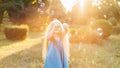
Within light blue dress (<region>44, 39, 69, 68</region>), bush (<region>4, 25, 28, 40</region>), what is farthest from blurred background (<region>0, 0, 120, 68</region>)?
light blue dress (<region>44, 39, 69, 68</region>)

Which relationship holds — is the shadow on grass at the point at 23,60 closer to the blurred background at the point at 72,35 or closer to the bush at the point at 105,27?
the blurred background at the point at 72,35

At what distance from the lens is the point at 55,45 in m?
5.11

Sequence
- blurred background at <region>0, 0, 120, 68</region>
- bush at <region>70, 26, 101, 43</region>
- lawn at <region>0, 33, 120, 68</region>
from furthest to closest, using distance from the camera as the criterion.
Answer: bush at <region>70, 26, 101, 43</region> → blurred background at <region>0, 0, 120, 68</region> → lawn at <region>0, 33, 120, 68</region>

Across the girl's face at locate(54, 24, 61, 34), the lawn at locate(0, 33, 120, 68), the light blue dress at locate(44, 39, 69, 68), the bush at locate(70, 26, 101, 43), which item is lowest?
the lawn at locate(0, 33, 120, 68)

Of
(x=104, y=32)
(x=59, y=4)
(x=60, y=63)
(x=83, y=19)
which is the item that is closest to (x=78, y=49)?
(x=104, y=32)

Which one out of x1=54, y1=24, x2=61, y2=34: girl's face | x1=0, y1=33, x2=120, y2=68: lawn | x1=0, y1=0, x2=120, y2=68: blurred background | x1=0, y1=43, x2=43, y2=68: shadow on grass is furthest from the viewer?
x1=0, y1=0, x2=120, y2=68: blurred background

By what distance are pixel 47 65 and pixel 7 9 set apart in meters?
24.7

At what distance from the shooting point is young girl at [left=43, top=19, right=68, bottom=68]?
198 inches

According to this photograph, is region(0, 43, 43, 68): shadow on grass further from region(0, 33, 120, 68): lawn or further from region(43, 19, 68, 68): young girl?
region(43, 19, 68, 68): young girl

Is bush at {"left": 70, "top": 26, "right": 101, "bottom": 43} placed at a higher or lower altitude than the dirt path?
higher

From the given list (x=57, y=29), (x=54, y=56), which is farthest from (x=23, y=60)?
(x=57, y=29)

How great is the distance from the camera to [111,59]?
11.9 meters

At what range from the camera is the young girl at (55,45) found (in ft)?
16.5

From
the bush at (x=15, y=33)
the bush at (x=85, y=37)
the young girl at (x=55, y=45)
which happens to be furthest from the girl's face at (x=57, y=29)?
the bush at (x=15, y=33)
